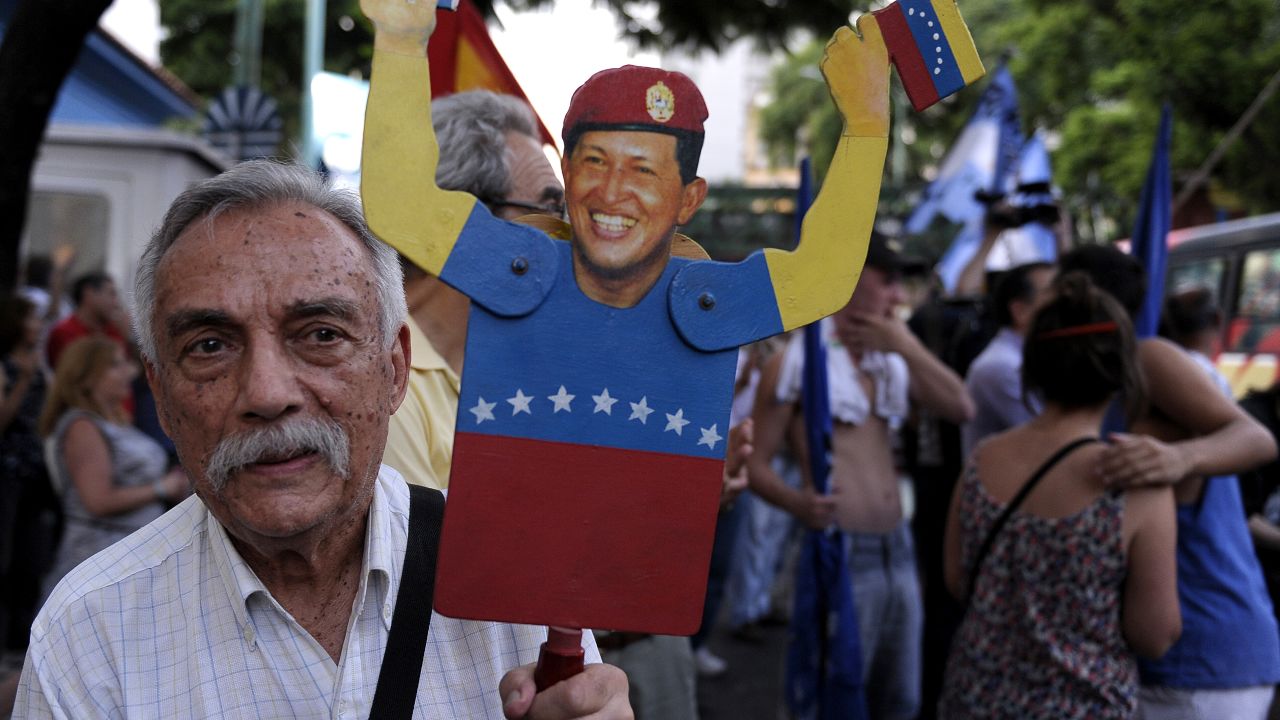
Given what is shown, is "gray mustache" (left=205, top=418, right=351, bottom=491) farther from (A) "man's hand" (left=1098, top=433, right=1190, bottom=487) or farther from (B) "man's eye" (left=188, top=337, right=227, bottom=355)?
(A) "man's hand" (left=1098, top=433, right=1190, bottom=487)

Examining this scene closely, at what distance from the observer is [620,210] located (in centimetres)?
134

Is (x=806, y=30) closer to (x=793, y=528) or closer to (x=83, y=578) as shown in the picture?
(x=793, y=528)

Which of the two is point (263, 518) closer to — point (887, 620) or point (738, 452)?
point (738, 452)

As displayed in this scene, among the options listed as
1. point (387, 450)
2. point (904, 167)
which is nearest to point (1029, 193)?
point (387, 450)

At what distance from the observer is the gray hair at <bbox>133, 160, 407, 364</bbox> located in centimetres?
137

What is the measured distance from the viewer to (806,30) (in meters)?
8.46

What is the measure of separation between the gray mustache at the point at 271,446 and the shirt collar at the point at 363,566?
13cm

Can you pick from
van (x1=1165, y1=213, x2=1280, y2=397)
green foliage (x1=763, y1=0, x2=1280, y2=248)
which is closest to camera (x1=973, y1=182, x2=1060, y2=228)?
green foliage (x1=763, y1=0, x2=1280, y2=248)

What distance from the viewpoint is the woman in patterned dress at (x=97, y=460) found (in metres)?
4.33

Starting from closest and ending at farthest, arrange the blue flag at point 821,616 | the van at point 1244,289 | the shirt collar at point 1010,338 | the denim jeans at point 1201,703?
1. the denim jeans at point 1201,703
2. the blue flag at point 821,616
3. the shirt collar at point 1010,338
4. the van at point 1244,289

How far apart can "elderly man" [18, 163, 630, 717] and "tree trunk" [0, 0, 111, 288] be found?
2564 millimetres

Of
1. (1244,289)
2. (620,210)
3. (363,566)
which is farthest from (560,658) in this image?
(1244,289)

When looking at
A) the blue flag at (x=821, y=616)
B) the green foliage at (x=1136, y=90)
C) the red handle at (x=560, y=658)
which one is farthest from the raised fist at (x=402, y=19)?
the green foliage at (x=1136, y=90)

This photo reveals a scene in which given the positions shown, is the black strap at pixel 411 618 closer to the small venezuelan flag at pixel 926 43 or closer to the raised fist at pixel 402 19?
the raised fist at pixel 402 19
